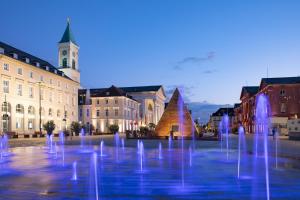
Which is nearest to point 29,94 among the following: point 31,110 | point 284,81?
point 31,110

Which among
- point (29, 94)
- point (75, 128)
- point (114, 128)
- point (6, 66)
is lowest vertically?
point (114, 128)

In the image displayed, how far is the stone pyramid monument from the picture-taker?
4650cm

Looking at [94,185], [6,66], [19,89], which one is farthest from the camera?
[19,89]

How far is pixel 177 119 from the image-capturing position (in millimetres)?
46562

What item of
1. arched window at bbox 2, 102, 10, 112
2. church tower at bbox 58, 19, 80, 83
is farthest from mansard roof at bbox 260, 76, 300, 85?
church tower at bbox 58, 19, 80, 83

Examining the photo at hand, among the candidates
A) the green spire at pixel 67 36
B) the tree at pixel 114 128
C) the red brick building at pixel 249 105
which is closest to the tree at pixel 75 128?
the tree at pixel 114 128

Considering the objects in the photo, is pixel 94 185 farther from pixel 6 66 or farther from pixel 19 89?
pixel 19 89

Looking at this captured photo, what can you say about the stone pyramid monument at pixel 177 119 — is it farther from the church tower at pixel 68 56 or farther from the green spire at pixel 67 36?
the green spire at pixel 67 36

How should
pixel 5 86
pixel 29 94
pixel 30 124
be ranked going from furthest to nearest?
pixel 29 94 → pixel 30 124 → pixel 5 86

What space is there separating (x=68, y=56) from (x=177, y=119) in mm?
65716

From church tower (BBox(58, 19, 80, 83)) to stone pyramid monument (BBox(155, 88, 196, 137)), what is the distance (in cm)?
6160

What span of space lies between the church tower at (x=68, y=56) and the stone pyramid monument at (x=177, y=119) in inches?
2425

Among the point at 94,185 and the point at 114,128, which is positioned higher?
the point at 94,185

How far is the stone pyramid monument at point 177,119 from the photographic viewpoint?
153ft
